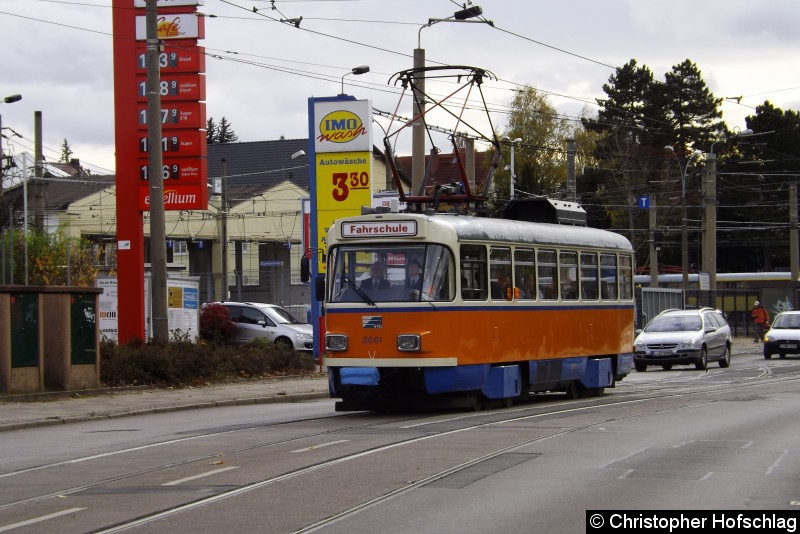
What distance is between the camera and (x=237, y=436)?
50.0ft

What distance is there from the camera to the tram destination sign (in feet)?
57.6

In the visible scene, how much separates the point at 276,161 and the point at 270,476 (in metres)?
75.5

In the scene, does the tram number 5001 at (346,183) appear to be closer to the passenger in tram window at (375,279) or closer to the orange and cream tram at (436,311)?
the orange and cream tram at (436,311)

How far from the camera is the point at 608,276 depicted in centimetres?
2278

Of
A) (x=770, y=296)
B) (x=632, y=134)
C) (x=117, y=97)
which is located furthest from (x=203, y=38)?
(x=632, y=134)

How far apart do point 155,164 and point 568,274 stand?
338 inches

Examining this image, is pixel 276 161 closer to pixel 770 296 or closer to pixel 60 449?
pixel 770 296

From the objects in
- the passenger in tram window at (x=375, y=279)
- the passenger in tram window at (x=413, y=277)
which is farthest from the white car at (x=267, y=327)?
the passenger in tram window at (x=413, y=277)

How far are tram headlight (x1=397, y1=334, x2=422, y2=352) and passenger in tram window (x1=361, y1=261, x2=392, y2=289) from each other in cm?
86

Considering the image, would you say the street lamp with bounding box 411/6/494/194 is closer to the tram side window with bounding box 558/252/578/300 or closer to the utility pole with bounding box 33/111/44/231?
the tram side window with bounding box 558/252/578/300

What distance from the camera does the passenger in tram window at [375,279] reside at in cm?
1761

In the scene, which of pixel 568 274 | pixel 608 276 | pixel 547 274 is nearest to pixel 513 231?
pixel 547 274

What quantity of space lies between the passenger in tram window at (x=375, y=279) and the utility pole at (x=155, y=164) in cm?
790

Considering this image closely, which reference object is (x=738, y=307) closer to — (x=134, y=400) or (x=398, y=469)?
(x=134, y=400)
